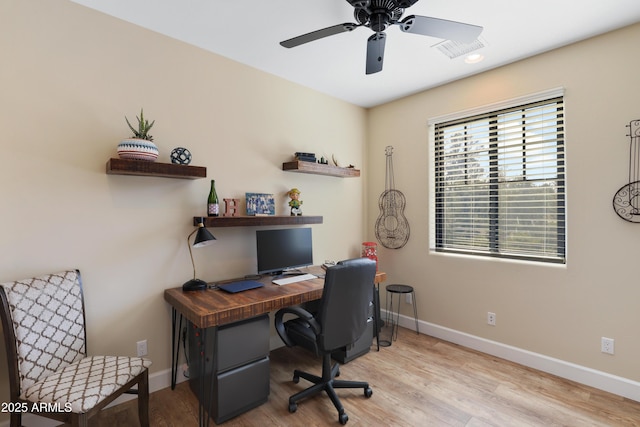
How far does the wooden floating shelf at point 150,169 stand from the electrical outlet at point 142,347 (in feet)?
4.02

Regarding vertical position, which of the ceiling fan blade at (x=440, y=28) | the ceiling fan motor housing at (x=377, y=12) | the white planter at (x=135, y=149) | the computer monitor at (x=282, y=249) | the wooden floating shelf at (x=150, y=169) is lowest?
the computer monitor at (x=282, y=249)

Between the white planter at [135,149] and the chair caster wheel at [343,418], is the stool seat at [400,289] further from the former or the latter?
the white planter at [135,149]

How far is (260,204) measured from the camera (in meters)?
2.83

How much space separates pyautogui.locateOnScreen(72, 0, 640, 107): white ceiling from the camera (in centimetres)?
198

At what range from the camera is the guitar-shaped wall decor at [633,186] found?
2164 millimetres

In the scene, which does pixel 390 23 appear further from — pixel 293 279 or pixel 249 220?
pixel 293 279

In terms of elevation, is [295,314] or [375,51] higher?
[375,51]

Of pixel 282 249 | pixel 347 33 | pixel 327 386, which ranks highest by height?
pixel 347 33

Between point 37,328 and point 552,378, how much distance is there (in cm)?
362

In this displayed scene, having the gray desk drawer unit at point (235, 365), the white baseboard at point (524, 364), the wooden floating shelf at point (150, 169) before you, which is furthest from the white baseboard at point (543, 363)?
the wooden floating shelf at point (150, 169)

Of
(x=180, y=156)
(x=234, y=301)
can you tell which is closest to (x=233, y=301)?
(x=234, y=301)

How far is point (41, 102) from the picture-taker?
6.15ft

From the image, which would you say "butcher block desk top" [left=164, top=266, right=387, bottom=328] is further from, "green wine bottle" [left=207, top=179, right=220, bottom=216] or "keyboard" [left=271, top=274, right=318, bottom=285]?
"green wine bottle" [left=207, top=179, right=220, bottom=216]

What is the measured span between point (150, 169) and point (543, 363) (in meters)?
3.47
